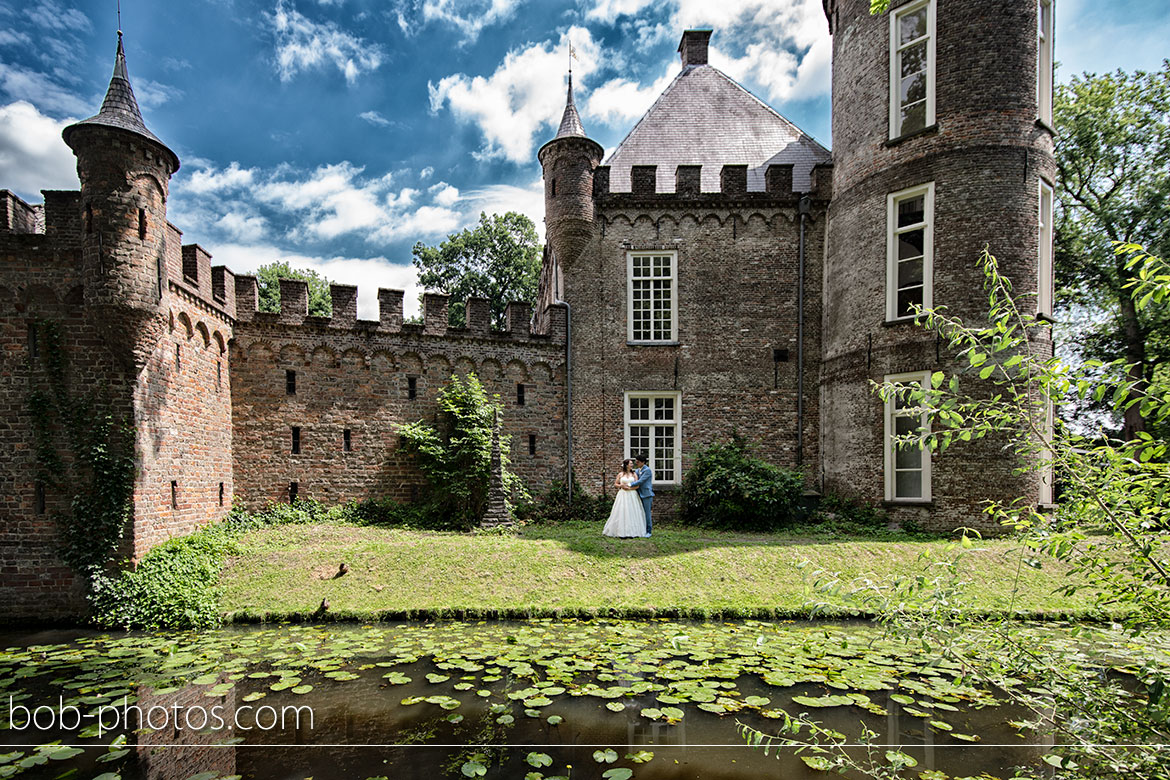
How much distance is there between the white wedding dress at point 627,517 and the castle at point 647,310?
3.11m

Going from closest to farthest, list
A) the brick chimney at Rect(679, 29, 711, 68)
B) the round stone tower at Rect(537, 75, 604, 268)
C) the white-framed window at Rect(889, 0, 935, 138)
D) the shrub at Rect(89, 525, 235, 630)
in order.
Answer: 1. the shrub at Rect(89, 525, 235, 630)
2. the white-framed window at Rect(889, 0, 935, 138)
3. the round stone tower at Rect(537, 75, 604, 268)
4. the brick chimney at Rect(679, 29, 711, 68)

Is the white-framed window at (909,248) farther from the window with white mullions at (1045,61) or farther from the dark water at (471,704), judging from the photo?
the dark water at (471,704)

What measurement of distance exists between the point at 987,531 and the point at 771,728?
8.72m

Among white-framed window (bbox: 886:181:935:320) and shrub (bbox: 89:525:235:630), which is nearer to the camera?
shrub (bbox: 89:525:235:630)

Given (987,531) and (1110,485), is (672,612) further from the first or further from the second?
(987,531)

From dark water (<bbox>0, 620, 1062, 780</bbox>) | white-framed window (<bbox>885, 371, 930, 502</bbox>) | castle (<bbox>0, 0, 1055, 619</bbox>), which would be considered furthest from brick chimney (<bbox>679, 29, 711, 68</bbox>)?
dark water (<bbox>0, 620, 1062, 780</bbox>)

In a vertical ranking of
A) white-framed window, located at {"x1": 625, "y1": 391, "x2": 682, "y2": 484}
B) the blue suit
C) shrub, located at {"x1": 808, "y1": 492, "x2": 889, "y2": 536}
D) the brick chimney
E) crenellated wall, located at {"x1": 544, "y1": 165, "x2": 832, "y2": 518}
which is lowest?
shrub, located at {"x1": 808, "y1": 492, "x2": 889, "y2": 536}

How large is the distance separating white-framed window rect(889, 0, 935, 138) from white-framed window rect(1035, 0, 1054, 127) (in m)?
2.03

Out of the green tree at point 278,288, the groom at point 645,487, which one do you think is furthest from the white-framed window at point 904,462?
the green tree at point 278,288

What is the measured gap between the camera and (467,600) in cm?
824

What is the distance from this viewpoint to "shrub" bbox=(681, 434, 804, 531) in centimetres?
1235

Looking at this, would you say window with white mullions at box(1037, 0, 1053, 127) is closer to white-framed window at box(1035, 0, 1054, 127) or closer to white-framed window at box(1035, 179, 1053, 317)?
white-framed window at box(1035, 0, 1054, 127)

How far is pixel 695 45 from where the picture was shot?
17594mm

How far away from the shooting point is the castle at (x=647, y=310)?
8.29m
